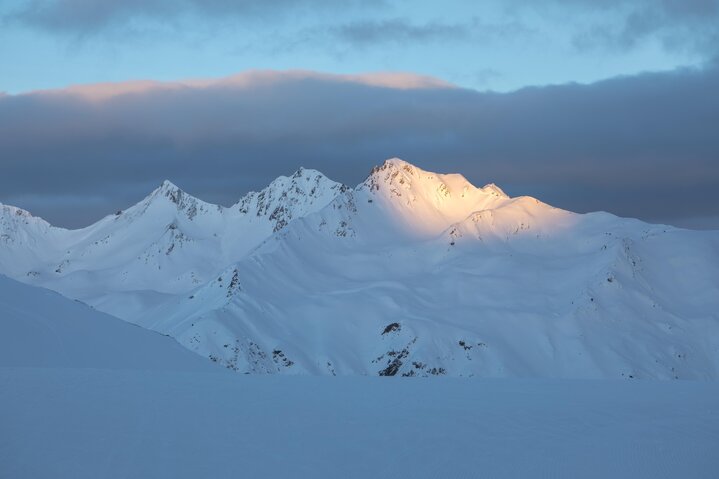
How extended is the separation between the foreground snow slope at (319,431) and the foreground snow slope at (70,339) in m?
14.7

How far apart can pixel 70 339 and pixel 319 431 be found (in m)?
30.2

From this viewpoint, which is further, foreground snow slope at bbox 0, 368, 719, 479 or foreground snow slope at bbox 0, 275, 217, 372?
foreground snow slope at bbox 0, 275, 217, 372

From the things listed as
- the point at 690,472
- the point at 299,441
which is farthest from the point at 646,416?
the point at 299,441

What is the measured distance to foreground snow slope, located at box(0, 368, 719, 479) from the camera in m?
31.6

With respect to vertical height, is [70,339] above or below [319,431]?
above

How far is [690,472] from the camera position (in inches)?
1300

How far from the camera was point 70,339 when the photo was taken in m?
61.6

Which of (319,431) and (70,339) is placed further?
(70,339)

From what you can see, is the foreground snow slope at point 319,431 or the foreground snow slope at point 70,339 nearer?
the foreground snow slope at point 319,431

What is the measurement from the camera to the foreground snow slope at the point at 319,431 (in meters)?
31.6

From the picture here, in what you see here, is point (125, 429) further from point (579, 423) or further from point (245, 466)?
point (579, 423)

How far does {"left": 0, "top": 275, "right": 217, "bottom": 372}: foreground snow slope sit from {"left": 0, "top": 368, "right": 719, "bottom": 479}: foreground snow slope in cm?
1471

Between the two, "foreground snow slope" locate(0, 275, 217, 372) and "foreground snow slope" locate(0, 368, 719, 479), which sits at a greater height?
"foreground snow slope" locate(0, 275, 217, 372)

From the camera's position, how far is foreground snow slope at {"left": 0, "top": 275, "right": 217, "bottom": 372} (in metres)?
57.2
